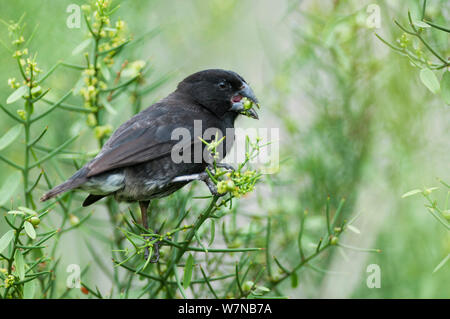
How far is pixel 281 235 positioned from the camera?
144 inches

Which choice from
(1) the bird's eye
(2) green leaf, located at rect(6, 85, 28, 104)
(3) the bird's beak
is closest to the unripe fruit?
(2) green leaf, located at rect(6, 85, 28, 104)

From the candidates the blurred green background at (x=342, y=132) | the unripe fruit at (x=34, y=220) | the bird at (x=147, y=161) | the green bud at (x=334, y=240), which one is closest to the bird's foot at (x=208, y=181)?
the bird at (x=147, y=161)

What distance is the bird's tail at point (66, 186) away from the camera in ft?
8.79

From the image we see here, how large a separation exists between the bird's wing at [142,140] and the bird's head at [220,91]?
27 cm

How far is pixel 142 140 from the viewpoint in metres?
3.18

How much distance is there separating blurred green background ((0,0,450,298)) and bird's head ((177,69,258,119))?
0.22m

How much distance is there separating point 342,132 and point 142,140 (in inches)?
50.8

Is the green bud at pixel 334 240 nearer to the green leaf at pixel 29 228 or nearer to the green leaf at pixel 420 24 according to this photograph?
the green leaf at pixel 420 24

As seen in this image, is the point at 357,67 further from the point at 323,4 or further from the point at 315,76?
the point at 323,4

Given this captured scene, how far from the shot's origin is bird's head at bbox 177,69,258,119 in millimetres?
3574

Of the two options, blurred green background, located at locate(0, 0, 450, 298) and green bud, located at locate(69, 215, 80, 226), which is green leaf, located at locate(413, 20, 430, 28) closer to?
blurred green background, located at locate(0, 0, 450, 298)

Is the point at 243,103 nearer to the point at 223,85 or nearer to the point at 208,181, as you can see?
the point at 223,85

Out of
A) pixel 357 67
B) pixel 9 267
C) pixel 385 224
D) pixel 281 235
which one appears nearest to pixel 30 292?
pixel 9 267
